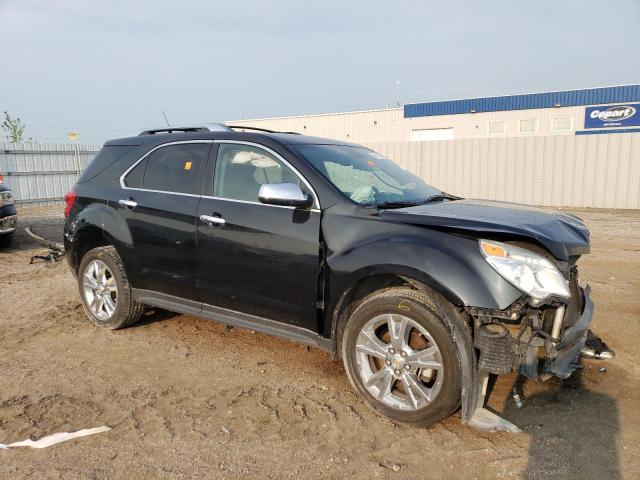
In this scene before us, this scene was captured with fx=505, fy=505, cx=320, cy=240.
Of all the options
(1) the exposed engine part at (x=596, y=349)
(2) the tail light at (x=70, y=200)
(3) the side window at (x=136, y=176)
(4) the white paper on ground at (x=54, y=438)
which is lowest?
(4) the white paper on ground at (x=54, y=438)

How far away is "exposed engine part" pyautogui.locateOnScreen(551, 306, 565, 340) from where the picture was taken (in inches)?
118

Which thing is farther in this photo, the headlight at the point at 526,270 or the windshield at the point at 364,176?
the windshield at the point at 364,176

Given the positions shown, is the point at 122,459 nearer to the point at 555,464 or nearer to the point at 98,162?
the point at 555,464

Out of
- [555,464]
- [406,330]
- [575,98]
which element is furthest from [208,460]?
[575,98]

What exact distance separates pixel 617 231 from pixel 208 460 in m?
11.0

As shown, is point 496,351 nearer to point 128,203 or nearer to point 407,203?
point 407,203

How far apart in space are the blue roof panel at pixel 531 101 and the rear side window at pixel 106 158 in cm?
2620

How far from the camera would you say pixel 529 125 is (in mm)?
27375

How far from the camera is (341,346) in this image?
11.3 ft

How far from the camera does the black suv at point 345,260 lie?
9.66 feet

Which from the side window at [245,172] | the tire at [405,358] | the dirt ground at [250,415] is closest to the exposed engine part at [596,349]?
the dirt ground at [250,415]

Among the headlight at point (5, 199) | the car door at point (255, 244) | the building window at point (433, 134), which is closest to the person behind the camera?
the car door at point (255, 244)

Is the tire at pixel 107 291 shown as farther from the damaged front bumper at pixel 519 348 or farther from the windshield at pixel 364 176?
the damaged front bumper at pixel 519 348

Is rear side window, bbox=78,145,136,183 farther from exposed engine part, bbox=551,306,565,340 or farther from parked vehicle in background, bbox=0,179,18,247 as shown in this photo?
parked vehicle in background, bbox=0,179,18,247
